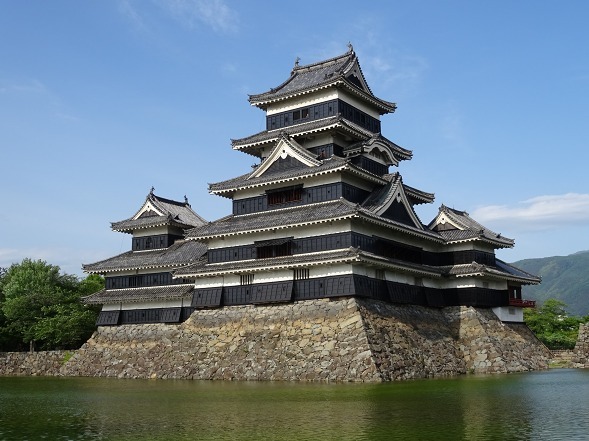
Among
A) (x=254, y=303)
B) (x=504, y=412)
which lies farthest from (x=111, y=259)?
(x=504, y=412)

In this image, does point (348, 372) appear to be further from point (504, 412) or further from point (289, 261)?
point (504, 412)

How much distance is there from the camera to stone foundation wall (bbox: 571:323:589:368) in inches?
1702

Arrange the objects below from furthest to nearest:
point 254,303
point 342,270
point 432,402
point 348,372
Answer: point 254,303 < point 342,270 < point 348,372 < point 432,402

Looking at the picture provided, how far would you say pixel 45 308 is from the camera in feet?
189

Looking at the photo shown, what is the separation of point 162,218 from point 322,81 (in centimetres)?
1720

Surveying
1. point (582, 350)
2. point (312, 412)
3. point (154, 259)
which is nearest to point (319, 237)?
point (154, 259)

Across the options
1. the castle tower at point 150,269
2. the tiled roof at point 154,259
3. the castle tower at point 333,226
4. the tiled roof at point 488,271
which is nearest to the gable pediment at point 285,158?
the castle tower at point 333,226

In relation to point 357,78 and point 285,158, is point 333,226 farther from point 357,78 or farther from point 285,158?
point 357,78

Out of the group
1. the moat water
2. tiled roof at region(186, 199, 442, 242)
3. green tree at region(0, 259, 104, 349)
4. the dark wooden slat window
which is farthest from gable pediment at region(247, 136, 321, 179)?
green tree at region(0, 259, 104, 349)

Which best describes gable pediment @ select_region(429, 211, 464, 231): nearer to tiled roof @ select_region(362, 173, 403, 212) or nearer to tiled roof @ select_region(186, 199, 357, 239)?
tiled roof @ select_region(362, 173, 403, 212)

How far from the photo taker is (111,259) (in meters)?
52.5

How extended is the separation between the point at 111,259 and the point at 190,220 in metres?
7.05

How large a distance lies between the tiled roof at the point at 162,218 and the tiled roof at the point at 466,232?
2041 centimetres

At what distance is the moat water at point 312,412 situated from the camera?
1608 cm
